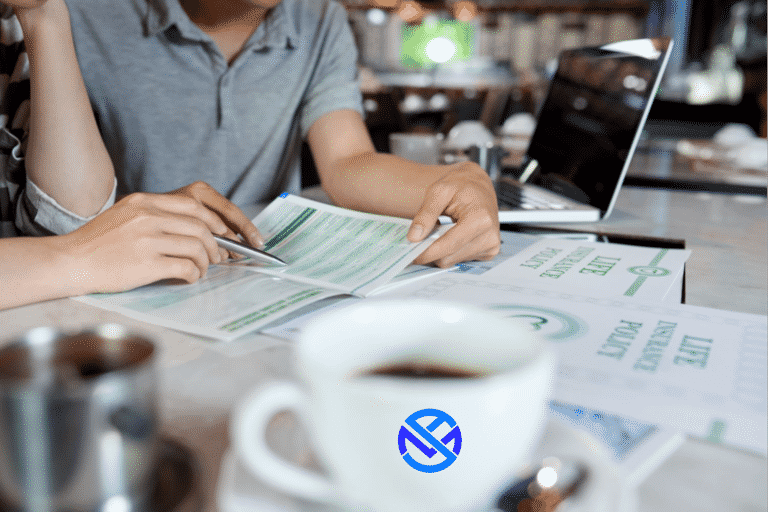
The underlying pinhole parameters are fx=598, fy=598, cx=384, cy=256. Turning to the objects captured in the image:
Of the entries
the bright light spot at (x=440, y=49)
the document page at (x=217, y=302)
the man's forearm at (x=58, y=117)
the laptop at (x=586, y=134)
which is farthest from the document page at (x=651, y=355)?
the bright light spot at (x=440, y=49)

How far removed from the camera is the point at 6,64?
35.5 inches

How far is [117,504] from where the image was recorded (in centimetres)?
23

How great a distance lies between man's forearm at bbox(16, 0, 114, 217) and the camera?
774mm

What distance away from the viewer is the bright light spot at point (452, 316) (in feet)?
0.87

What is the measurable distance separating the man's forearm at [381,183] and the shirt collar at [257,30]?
25 centimetres

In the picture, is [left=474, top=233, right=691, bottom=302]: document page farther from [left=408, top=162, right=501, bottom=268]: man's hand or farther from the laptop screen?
the laptop screen

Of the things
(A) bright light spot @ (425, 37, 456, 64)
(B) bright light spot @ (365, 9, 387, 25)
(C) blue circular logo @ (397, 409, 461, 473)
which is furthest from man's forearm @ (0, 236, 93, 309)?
(A) bright light spot @ (425, 37, 456, 64)

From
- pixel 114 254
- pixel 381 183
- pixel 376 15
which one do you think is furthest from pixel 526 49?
pixel 114 254

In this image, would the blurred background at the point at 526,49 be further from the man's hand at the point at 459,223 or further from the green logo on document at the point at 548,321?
the green logo on document at the point at 548,321

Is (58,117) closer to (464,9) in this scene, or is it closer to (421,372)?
(421,372)

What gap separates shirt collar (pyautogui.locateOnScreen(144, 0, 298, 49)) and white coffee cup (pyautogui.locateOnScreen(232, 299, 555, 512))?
89 centimetres

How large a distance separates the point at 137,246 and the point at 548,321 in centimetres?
37

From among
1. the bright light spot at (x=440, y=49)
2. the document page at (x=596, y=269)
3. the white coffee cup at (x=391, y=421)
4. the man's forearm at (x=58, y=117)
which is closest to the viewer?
the white coffee cup at (x=391, y=421)

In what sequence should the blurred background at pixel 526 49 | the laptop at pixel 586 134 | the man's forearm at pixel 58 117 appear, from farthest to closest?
the blurred background at pixel 526 49
the laptop at pixel 586 134
the man's forearm at pixel 58 117
